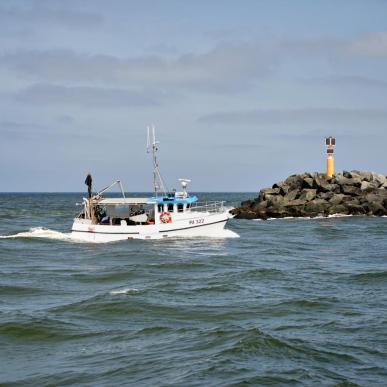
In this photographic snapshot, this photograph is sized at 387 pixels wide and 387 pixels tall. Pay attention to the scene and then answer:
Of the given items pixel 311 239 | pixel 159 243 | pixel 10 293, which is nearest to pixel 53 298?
pixel 10 293

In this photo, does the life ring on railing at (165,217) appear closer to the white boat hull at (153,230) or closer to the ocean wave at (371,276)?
the white boat hull at (153,230)

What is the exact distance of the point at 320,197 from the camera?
58.8 meters

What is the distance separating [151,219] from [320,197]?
Result: 26891 millimetres

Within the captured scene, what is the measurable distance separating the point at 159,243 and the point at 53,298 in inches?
523

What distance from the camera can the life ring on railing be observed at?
113 feet

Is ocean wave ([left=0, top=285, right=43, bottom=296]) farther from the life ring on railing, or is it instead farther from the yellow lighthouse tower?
the yellow lighthouse tower

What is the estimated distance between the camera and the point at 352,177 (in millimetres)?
61469

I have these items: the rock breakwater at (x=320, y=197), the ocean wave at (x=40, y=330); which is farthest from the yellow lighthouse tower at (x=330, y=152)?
the ocean wave at (x=40, y=330)

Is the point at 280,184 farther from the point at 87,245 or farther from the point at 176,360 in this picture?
the point at 176,360

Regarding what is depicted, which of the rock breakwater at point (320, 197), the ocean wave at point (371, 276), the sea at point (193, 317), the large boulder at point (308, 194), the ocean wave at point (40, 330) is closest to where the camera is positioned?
the sea at point (193, 317)

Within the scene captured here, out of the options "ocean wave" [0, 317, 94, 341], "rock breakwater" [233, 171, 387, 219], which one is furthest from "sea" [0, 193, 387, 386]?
"rock breakwater" [233, 171, 387, 219]

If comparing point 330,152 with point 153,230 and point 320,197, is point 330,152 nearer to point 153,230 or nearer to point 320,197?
point 320,197

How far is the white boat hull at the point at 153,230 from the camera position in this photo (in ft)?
114

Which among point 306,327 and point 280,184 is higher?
point 280,184
